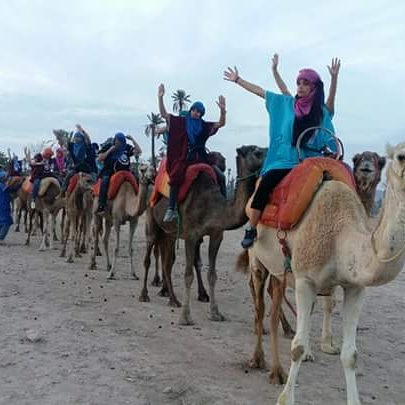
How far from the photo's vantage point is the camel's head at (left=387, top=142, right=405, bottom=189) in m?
3.81

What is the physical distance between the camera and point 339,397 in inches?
215

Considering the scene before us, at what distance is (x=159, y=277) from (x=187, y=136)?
3769mm

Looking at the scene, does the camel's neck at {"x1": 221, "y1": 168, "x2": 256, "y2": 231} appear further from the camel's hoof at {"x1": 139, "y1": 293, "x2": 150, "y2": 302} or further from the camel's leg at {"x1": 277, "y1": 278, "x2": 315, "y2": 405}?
the camel's hoof at {"x1": 139, "y1": 293, "x2": 150, "y2": 302}

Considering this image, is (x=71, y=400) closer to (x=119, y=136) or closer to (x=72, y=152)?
(x=119, y=136)

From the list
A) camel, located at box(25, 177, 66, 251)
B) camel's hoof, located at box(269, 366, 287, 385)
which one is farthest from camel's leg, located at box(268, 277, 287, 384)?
camel, located at box(25, 177, 66, 251)

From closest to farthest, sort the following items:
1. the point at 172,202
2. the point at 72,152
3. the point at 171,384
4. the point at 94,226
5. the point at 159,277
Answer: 1. the point at 171,384
2. the point at 172,202
3. the point at 159,277
4. the point at 94,226
5. the point at 72,152

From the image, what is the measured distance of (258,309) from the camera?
21.4 feet

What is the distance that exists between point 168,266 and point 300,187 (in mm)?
4855

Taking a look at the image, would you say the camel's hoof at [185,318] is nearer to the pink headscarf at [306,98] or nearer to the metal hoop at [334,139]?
the metal hoop at [334,139]

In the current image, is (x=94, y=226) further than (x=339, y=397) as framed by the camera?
Yes

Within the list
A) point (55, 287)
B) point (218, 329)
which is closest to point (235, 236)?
point (55, 287)

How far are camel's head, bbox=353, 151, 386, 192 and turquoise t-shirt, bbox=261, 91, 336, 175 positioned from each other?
1.21 meters

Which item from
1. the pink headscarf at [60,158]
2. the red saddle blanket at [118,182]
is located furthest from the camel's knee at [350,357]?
the pink headscarf at [60,158]

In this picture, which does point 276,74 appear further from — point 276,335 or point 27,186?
point 27,186
